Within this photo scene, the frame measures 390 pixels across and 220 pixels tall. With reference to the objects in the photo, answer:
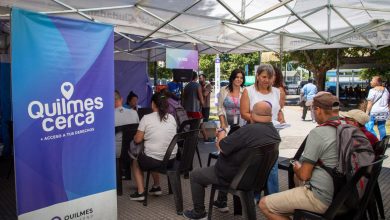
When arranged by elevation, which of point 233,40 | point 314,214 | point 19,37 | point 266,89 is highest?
point 233,40

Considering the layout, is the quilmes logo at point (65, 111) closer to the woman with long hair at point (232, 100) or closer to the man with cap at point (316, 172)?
the man with cap at point (316, 172)

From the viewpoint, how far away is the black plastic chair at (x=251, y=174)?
331cm

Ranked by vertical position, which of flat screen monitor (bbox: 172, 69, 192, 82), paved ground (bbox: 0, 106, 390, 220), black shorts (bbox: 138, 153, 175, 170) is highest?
flat screen monitor (bbox: 172, 69, 192, 82)

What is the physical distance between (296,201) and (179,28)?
520 cm

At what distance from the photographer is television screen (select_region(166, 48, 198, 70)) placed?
8.11m

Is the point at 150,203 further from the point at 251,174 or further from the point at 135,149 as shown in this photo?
the point at 251,174

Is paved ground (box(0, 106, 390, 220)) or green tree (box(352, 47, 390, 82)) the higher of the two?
green tree (box(352, 47, 390, 82))

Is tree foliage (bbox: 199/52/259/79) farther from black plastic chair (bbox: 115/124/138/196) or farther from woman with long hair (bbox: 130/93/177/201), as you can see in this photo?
woman with long hair (bbox: 130/93/177/201)

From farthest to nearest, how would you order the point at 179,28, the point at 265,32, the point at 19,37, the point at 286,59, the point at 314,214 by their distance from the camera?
the point at 286,59, the point at 265,32, the point at 179,28, the point at 314,214, the point at 19,37

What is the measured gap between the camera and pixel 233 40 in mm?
8727

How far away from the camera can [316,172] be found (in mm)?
2814

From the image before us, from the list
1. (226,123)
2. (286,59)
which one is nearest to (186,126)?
(226,123)

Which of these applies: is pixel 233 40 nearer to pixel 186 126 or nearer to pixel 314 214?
pixel 186 126

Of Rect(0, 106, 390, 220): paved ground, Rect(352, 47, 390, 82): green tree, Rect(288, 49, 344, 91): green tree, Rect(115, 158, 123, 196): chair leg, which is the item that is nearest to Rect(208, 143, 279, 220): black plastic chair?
Rect(0, 106, 390, 220): paved ground
